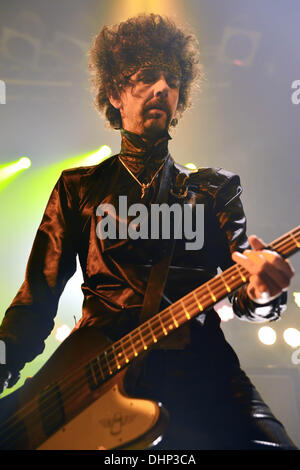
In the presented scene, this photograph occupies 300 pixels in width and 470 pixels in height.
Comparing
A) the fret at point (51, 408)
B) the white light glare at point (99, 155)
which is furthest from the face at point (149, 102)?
the white light glare at point (99, 155)

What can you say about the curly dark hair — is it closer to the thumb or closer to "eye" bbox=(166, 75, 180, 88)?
"eye" bbox=(166, 75, 180, 88)

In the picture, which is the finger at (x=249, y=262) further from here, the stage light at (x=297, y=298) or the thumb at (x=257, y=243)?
the stage light at (x=297, y=298)

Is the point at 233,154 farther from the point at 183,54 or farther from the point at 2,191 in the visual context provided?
the point at 2,191

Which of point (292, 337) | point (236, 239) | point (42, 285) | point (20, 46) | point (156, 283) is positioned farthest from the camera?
point (292, 337)

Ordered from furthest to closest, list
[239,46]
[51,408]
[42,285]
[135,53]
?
1. [239,46]
2. [135,53]
3. [42,285]
4. [51,408]

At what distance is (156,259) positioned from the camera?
1.52 m

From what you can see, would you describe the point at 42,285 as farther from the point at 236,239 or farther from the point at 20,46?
the point at 20,46

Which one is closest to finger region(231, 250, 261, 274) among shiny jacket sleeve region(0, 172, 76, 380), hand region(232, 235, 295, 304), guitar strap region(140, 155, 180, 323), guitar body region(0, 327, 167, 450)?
hand region(232, 235, 295, 304)

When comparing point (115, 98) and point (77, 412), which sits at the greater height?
point (115, 98)

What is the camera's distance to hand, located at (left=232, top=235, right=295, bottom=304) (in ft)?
3.74

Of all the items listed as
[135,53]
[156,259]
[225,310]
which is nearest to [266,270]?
[156,259]

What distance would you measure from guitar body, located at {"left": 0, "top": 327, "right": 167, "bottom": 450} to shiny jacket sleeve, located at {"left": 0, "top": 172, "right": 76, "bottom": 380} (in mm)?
194

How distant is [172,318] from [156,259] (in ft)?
1.06

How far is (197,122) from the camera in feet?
13.1
